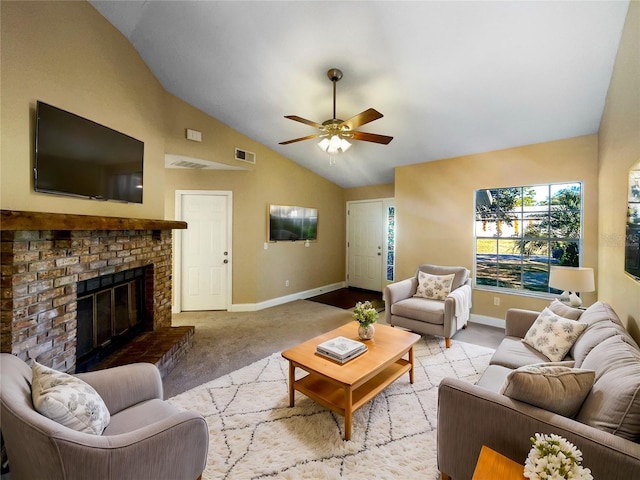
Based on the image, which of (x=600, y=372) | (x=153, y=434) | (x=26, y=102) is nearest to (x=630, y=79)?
(x=600, y=372)

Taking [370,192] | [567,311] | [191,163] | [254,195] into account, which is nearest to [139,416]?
[567,311]

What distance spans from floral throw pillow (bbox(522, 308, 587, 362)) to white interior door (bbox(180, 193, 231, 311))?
13.0 ft

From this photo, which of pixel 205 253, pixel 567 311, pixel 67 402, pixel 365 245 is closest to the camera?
pixel 67 402

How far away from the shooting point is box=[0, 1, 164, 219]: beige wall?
5.49 feet

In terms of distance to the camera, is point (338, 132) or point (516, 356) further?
point (338, 132)

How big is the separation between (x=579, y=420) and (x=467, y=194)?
3.37 m

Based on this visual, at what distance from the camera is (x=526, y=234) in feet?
12.3

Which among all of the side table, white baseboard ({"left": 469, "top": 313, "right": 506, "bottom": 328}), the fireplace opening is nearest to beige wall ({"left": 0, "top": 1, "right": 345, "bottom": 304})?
the fireplace opening

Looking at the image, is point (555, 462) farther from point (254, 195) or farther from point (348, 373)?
point (254, 195)

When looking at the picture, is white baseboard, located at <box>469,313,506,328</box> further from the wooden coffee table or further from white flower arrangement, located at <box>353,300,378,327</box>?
white flower arrangement, located at <box>353,300,378,327</box>

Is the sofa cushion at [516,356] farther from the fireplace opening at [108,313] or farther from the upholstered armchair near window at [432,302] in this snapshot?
the fireplace opening at [108,313]

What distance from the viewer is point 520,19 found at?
2.04 metres

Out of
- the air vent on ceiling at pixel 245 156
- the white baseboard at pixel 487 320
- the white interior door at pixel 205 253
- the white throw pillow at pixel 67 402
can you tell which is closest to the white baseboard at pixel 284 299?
the white interior door at pixel 205 253

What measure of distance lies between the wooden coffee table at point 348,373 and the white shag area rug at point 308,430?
145 mm
